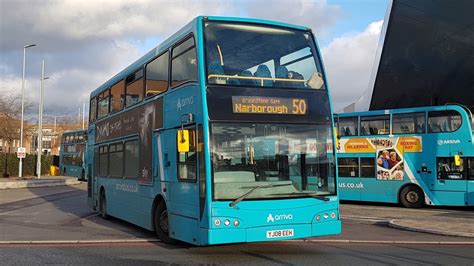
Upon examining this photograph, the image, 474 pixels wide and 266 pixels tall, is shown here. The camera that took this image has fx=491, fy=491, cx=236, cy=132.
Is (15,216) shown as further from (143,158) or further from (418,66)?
(418,66)

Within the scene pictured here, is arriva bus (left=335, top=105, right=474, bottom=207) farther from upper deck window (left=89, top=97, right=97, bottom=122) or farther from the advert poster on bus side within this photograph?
upper deck window (left=89, top=97, right=97, bottom=122)

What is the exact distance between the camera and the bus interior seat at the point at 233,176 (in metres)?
7.84

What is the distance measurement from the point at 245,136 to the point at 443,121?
11.9m

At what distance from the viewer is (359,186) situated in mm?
19734

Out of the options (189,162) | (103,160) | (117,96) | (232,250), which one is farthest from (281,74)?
(103,160)

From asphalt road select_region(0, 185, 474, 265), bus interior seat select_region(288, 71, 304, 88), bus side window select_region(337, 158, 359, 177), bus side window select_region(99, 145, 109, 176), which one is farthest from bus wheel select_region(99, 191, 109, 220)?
bus side window select_region(337, 158, 359, 177)

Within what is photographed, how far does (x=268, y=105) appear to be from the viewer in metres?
8.31

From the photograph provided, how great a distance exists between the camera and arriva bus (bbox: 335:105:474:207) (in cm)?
1705

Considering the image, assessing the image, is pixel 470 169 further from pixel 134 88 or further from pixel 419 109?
pixel 134 88

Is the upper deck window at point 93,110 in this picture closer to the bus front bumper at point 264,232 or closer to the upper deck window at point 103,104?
the upper deck window at point 103,104

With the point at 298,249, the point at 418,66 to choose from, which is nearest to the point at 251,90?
the point at 298,249

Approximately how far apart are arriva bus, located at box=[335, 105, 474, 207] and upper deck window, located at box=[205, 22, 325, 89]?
33.8ft

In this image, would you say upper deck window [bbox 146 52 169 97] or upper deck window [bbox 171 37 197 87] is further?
upper deck window [bbox 146 52 169 97]

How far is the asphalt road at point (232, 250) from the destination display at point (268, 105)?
2487 millimetres
